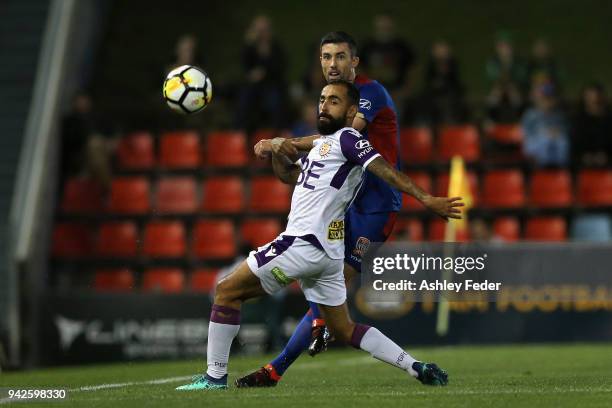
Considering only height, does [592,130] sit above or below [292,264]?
above

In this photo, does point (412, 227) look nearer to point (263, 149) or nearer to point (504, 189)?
point (504, 189)

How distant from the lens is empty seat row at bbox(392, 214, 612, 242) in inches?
722

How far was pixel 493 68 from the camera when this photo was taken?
20359mm

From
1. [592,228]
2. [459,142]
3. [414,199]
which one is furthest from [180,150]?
[592,228]

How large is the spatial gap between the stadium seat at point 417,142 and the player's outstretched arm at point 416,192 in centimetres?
1167

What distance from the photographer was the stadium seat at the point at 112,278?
18.7 meters

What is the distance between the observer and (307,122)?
18.6 metres

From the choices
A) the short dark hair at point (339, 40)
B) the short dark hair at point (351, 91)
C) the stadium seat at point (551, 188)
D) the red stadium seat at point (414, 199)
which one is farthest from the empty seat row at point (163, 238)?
the short dark hair at point (351, 91)

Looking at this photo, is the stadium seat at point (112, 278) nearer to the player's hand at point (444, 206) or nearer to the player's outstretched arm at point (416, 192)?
the player's outstretched arm at point (416, 192)

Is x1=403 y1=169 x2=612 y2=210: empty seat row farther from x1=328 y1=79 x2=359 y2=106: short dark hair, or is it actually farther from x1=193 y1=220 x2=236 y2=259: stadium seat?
x1=328 y1=79 x2=359 y2=106: short dark hair

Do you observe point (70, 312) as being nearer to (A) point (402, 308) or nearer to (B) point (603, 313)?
(A) point (402, 308)

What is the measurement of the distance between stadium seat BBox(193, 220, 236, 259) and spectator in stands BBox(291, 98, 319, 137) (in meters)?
1.82

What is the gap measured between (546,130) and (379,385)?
1037cm

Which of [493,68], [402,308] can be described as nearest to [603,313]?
[402,308]
